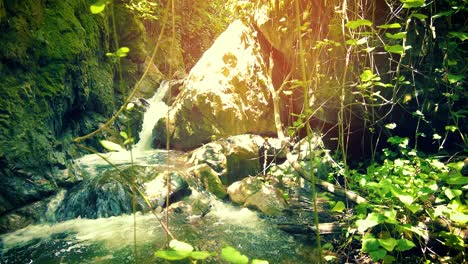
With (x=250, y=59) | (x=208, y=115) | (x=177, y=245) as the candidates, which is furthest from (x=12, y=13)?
(x=177, y=245)

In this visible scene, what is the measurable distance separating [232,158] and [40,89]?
13.4 ft

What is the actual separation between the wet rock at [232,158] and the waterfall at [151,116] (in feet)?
8.58

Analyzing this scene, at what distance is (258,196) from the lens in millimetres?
4914

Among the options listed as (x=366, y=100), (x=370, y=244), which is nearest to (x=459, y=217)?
(x=370, y=244)

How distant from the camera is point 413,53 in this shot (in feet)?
12.0

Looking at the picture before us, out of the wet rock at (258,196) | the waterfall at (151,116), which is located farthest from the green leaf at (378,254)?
the waterfall at (151,116)

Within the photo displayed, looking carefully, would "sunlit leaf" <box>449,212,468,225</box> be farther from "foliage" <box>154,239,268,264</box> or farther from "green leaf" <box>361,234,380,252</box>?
"foliage" <box>154,239,268,264</box>

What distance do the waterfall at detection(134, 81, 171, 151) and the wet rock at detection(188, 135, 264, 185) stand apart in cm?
262

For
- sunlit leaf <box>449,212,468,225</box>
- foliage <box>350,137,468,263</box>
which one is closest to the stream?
foliage <box>350,137,468,263</box>

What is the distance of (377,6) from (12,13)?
5.93 m

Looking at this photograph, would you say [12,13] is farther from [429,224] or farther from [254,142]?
[429,224]

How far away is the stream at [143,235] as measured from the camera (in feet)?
11.3

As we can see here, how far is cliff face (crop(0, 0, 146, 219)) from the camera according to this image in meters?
4.42

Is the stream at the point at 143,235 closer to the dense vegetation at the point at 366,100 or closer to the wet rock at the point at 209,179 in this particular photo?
the wet rock at the point at 209,179
